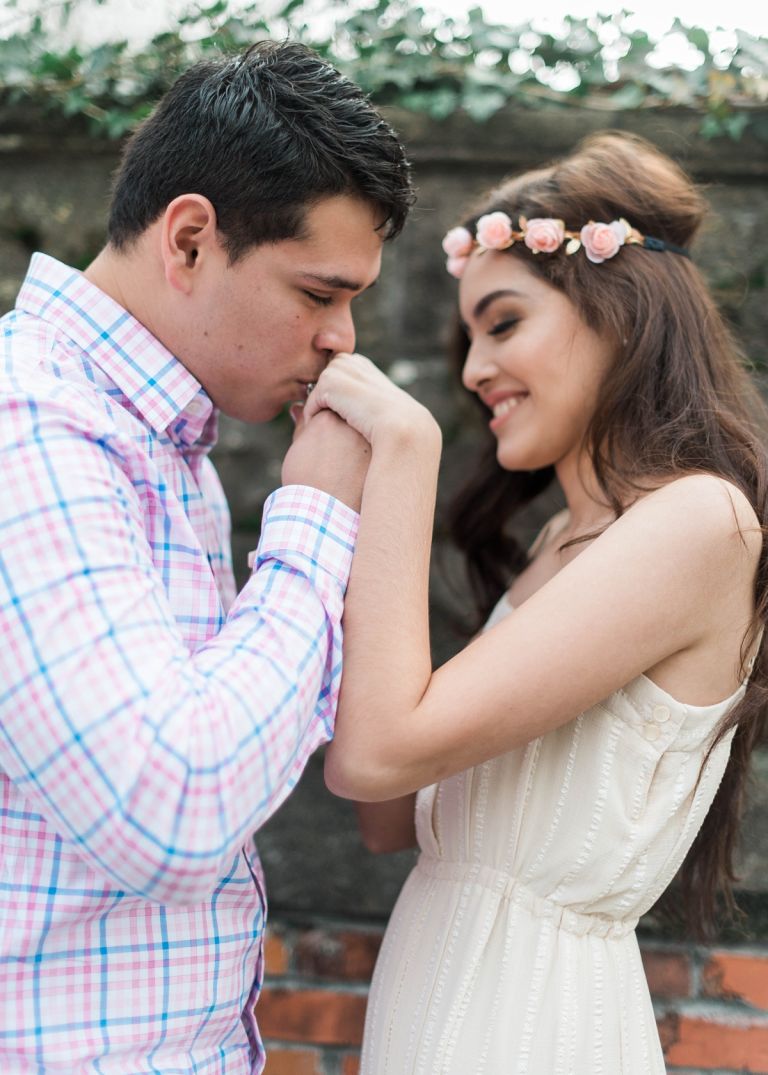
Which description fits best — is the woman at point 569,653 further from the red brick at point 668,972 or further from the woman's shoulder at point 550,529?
the red brick at point 668,972

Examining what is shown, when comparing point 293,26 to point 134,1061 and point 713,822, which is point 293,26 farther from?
point 134,1061

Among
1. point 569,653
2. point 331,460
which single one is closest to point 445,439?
point 331,460

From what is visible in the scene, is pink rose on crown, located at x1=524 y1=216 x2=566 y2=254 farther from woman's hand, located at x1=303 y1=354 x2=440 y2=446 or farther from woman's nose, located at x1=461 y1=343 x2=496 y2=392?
woman's hand, located at x1=303 y1=354 x2=440 y2=446

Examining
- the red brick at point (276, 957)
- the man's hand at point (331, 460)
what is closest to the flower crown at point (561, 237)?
the man's hand at point (331, 460)

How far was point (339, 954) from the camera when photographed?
92.5 inches

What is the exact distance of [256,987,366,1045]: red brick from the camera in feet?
7.60

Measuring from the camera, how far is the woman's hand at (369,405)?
1537 mm

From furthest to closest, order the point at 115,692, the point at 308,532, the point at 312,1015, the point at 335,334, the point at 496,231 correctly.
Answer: the point at 312,1015, the point at 496,231, the point at 335,334, the point at 308,532, the point at 115,692

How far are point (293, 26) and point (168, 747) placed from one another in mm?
1960

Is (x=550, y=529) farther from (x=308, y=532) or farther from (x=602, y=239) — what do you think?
(x=308, y=532)

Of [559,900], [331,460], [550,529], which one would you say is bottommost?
[559,900]

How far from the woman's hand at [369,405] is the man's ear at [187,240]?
0.27 meters

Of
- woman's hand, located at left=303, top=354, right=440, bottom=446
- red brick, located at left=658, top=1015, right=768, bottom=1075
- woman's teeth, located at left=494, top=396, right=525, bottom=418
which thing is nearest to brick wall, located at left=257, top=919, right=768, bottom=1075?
red brick, located at left=658, top=1015, right=768, bottom=1075

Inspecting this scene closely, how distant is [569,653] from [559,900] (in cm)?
48
